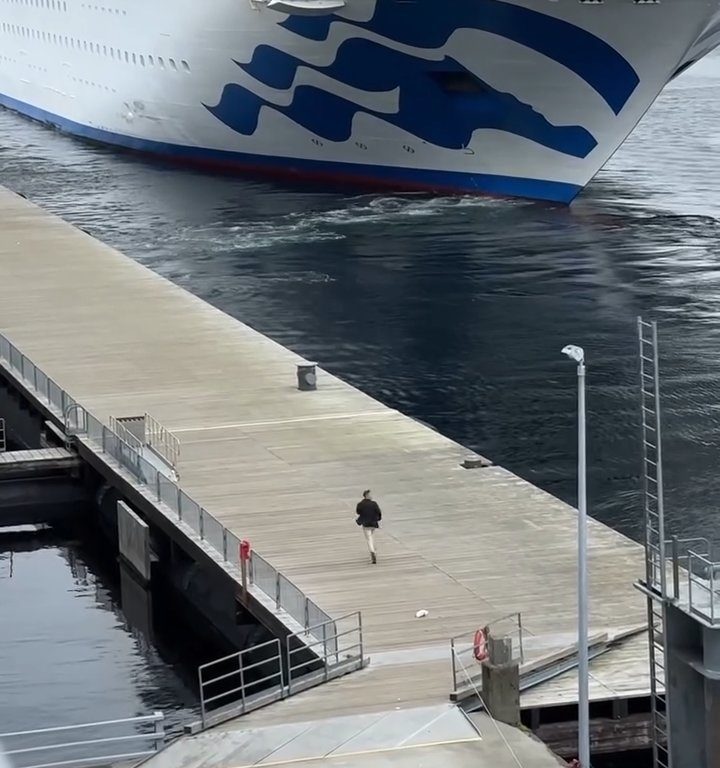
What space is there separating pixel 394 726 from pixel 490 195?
4857 centimetres

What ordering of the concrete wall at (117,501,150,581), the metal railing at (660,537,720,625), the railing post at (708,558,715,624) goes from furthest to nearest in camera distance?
the concrete wall at (117,501,150,581)
the metal railing at (660,537,720,625)
the railing post at (708,558,715,624)

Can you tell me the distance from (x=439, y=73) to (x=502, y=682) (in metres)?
46.7

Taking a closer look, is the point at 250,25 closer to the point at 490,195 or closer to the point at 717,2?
the point at 490,195

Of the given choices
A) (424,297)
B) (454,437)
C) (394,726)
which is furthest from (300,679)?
(424,297)

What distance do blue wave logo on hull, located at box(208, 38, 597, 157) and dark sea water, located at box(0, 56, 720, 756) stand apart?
254 centimetres

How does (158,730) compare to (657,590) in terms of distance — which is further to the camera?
(158,730)

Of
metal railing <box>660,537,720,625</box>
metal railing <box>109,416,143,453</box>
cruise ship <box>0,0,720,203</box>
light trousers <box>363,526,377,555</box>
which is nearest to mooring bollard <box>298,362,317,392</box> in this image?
metal railing <box>109,416,143,453</box>

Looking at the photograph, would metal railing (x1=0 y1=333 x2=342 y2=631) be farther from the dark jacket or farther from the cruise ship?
the cruise ship

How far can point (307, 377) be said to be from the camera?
3772cm

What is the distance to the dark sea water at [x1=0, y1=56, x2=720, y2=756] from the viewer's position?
3856 cm

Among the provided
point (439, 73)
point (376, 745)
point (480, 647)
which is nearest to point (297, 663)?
point (480, 647)

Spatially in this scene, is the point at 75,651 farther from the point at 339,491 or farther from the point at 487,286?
the point at 487,286

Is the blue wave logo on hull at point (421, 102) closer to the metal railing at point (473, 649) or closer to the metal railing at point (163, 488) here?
the metal railing at point (163, 488)

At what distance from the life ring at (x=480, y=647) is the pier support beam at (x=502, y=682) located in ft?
1.12
